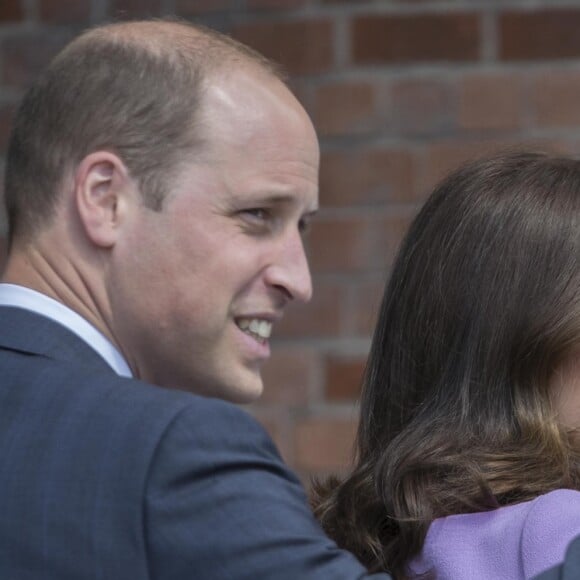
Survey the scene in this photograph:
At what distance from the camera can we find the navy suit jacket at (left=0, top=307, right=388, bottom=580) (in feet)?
5.70

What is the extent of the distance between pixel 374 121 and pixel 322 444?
2.49ft

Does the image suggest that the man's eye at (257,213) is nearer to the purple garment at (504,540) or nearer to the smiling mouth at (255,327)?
the smiling mouth at (255,327)

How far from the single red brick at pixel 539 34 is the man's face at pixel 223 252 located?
1.58 metres

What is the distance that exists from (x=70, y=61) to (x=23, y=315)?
41 centimetres

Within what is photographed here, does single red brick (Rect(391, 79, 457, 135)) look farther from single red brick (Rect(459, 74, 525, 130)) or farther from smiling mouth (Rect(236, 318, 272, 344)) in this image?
smiling mouth (Rect(236, 318, 272, 344))

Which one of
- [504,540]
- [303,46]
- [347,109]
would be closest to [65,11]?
[303,46]

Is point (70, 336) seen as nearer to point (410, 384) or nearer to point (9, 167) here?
point (9, 167)

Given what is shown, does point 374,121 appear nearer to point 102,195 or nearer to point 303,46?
point 303,46

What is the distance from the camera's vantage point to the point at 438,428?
2.10m

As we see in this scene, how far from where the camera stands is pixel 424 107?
3604mm

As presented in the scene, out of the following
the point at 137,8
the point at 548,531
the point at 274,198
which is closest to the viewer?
the point at 548,531

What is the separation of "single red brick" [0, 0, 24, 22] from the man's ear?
6.19ft

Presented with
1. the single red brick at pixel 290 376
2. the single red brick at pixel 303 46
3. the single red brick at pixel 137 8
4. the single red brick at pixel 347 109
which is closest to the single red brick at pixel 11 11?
the single red brick at pixel 137 8

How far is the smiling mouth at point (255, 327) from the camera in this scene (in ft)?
6.82
